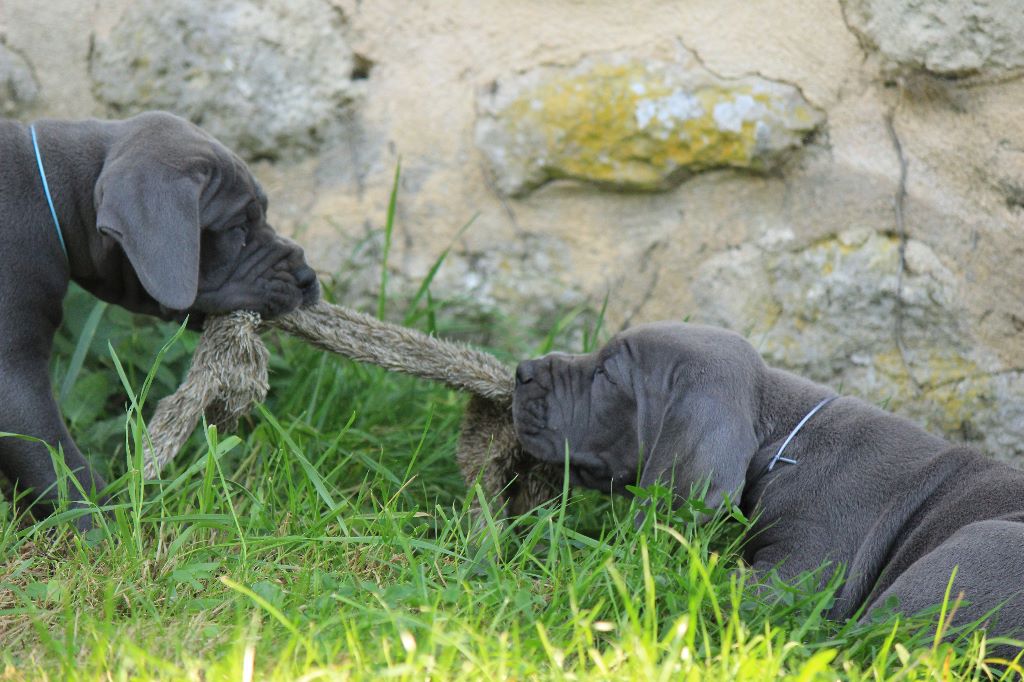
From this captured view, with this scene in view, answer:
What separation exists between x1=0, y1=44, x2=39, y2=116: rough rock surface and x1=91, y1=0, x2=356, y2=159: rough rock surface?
0.24 metres

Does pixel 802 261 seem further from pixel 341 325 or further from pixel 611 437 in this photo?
pixel 341 325

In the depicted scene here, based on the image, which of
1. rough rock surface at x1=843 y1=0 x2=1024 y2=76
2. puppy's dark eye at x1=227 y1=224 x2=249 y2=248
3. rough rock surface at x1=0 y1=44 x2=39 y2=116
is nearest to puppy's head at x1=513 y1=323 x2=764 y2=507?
puppy's dark eye at x1=227 y1=224 x2=249 y2=248

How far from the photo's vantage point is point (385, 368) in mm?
3492

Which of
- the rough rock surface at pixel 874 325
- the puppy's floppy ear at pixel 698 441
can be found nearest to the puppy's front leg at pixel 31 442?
the puppy's floppy ear at pixel 698 441

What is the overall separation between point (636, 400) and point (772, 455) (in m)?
0.43

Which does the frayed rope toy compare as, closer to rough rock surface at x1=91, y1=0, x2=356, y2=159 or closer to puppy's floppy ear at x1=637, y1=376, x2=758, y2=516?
puppy's floppy ear at x1=637, y1=376, x2=758, y2=516

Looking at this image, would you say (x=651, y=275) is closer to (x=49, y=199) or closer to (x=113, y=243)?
(x=113, y=243)

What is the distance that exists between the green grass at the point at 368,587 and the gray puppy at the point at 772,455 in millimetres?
148

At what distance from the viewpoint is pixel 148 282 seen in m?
3.13

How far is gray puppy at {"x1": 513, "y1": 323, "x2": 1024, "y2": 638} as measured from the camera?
3090 millimetres

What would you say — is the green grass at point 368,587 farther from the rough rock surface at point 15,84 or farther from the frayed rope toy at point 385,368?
the rough rock surface at point 15,84

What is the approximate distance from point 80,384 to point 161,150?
2.92 feet

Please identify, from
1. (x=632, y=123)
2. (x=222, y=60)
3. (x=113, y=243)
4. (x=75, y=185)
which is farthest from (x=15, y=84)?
(x=632, y=123)

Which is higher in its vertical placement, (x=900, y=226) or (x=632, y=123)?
(x=632, y=123)
